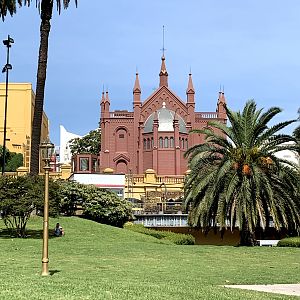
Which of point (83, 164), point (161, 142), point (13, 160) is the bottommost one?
point (83, 164)

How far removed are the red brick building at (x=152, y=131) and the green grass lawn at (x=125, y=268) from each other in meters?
50.1

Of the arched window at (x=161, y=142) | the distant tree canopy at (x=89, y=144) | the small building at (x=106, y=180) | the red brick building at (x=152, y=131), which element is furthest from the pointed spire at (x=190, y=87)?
the small building at (x=106, y=180)

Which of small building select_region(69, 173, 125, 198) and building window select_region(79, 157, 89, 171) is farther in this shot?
building window select_region(79, 157, 89, 171)

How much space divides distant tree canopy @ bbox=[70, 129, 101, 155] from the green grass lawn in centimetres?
6769

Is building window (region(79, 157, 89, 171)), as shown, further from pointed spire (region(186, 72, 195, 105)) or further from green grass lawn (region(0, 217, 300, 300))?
green grass lawn (region(0, 217, 300, 300))

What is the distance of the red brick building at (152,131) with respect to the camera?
271ft

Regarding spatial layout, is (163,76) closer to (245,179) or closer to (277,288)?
(245,179)

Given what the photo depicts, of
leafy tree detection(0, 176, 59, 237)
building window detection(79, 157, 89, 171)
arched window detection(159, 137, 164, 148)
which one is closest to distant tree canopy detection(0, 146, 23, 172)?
building window detection(79, 157, 89, 171)

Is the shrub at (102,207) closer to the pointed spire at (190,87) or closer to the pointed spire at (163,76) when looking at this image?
the pointed spire at (190,87)

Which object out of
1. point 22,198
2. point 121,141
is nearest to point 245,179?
point 22,198

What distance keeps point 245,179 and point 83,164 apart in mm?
48626

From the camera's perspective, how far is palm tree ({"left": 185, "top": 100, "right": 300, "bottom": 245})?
2820 centimetres

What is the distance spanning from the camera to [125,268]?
17.0 m

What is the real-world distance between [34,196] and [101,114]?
200 ft
